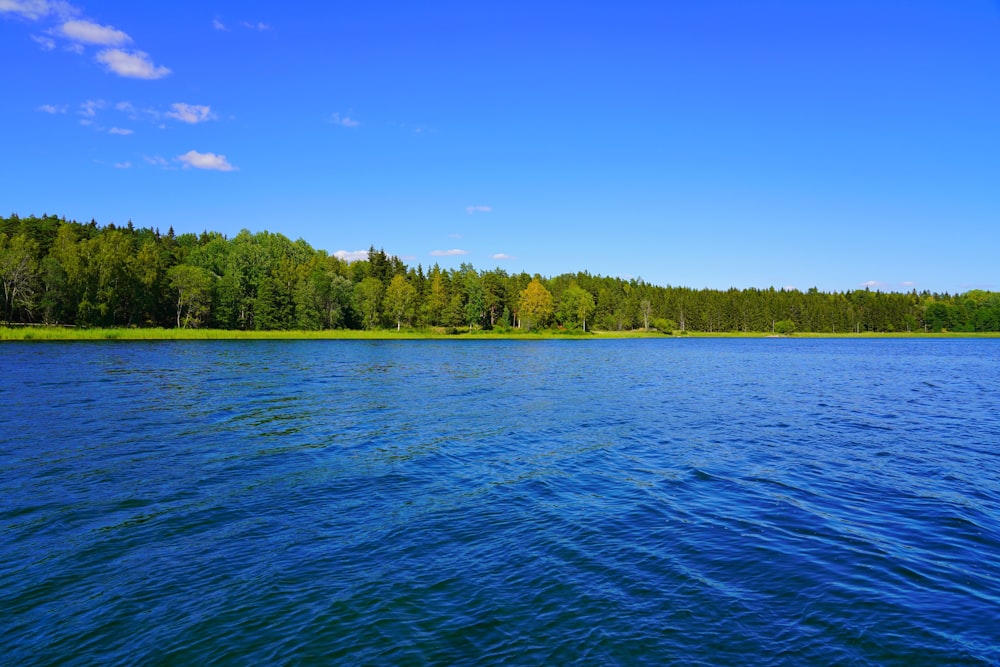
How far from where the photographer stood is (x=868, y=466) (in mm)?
17281

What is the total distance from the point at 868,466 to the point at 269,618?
1726 centimetres

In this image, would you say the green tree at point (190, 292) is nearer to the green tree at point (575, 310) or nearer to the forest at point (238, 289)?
the forest at point (238, 289)

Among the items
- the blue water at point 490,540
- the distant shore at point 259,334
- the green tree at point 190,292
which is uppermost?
the green tree at point 190,292

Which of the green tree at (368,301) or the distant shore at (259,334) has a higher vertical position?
the green tree at (368,301)

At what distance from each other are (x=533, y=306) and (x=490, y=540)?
5775 inches

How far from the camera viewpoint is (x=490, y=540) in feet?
35.9

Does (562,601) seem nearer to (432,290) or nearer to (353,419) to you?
(353,419)

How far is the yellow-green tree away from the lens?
15625 centimetres

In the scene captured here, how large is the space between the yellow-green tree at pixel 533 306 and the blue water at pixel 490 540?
432 feet

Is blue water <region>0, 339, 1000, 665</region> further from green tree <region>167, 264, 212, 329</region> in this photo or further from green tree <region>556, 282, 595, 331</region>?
green tree <region>556, 282, 595, 331</region>

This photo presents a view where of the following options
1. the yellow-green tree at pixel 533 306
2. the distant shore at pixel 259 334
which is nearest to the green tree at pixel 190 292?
the distant shore at pixel 259 334

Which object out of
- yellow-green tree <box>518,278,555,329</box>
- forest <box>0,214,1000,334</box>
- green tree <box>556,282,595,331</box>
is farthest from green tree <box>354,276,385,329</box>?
green tree <box>556,282,595,331</box>

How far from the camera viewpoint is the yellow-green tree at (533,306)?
156250mm

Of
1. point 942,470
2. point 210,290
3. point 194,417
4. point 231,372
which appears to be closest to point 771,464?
point 942,470
